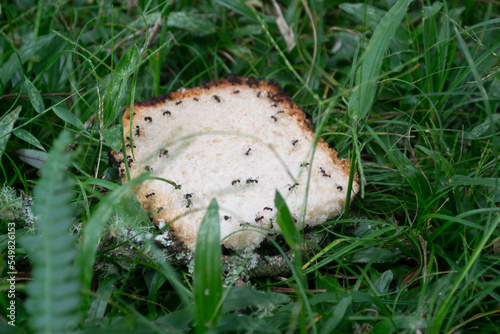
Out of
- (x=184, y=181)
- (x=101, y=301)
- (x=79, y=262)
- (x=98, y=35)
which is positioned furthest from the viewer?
(x=98, y=35)

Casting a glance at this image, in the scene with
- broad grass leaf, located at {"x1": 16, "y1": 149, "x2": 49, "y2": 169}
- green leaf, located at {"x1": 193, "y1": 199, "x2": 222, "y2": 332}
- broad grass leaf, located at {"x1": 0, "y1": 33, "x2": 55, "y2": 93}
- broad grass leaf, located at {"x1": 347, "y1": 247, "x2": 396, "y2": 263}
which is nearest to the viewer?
green leaf, located at {"x1": 193, "y1": 199, "x2": 222, "y2": 332}

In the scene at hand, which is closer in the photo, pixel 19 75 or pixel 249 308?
pixel 249 308

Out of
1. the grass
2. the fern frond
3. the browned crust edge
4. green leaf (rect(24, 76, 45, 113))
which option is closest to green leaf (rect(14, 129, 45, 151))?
the grass

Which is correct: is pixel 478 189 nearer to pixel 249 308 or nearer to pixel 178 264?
pixel 249 308

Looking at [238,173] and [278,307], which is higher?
[238,173]

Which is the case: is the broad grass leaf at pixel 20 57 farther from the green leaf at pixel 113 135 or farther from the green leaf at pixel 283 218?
the green leaf at pixel 283 218

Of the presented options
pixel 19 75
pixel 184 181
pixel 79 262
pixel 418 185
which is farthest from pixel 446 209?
pixel 19 75

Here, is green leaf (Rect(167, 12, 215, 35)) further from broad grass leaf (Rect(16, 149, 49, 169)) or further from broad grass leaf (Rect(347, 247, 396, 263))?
broad grass leaf (Rect(347, 247, 396, 263))
